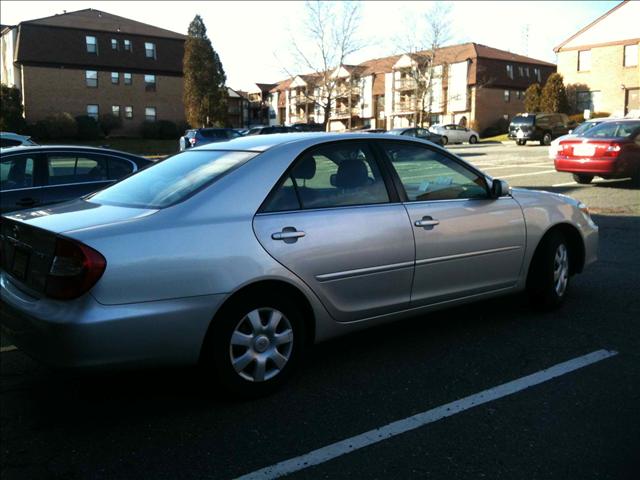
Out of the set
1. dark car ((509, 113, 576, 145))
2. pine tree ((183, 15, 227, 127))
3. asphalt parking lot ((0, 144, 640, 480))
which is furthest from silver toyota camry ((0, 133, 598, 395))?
pine tree ((183, 15, 227, 127))

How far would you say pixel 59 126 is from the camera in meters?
42.8

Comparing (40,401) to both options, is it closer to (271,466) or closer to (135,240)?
(135,240)

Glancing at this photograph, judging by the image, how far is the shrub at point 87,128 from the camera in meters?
44.8

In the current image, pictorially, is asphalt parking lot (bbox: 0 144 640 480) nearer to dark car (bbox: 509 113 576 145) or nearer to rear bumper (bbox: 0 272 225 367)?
rear bumper (bbox: 0 272 225 367)

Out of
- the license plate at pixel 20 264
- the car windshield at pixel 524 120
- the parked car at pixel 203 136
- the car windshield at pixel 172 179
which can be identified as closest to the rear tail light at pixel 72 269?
the license plate at pixel 20 264

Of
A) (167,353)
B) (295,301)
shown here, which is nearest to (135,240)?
(167,353)

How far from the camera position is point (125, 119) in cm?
5191

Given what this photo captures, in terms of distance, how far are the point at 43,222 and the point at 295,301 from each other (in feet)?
5.01

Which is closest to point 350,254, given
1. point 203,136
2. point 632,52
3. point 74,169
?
point 74,169

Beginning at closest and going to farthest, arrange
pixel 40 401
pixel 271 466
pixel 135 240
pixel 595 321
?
pixel 271 466 → pixel 135 240 → pixel 40 401 → pixel 595 321

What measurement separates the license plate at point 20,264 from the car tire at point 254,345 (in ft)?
3.69

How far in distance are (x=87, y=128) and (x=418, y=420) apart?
45.8 meters

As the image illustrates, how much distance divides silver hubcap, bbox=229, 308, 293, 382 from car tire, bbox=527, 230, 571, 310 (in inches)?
93.9

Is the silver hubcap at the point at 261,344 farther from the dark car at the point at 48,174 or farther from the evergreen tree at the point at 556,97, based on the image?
the evergreen tree at the point at 556,97
